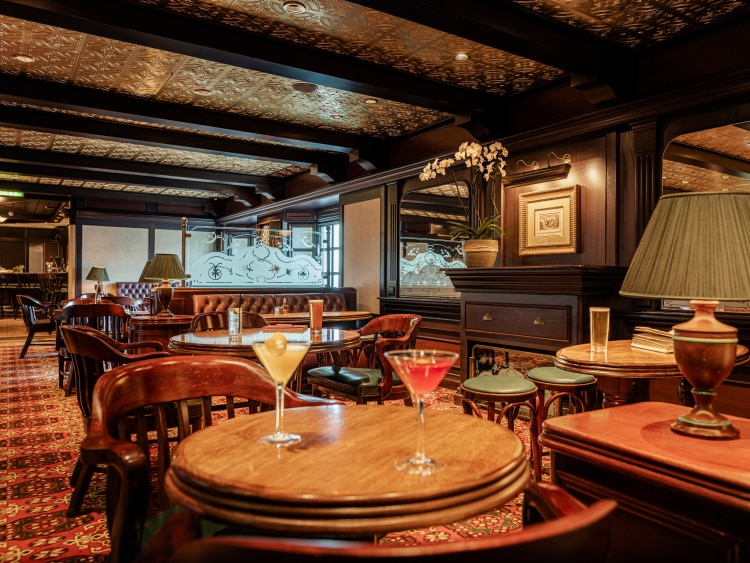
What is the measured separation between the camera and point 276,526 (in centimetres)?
77

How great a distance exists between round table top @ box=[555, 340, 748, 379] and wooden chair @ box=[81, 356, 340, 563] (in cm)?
108

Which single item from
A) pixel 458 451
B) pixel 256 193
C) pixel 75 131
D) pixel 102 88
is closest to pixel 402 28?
pixel 102 88

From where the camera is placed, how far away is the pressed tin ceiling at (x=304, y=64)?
3.22 m

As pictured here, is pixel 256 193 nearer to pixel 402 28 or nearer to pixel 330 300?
pixel 330 300

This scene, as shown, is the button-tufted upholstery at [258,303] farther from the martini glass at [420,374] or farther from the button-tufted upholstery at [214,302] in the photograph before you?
the martini glass at [420,374]

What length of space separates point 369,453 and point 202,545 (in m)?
0.56

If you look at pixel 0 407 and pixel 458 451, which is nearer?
pixel 458 451

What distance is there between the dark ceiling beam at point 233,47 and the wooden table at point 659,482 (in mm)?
3216

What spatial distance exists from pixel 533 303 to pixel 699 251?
8.87 ft

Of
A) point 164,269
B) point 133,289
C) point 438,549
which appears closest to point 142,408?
point 438,549

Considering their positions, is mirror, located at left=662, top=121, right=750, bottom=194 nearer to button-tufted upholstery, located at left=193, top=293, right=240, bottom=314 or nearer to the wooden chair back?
the wooden chair back

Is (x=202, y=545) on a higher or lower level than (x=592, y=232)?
lower

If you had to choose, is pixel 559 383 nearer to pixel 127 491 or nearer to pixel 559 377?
pixel 559 377

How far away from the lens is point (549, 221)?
4.38 meters
